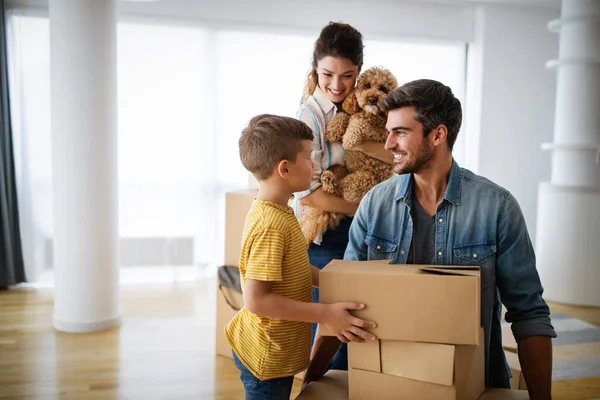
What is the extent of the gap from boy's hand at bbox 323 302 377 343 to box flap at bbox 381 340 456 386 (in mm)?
52

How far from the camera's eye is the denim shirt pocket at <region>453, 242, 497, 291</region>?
135 centimetres

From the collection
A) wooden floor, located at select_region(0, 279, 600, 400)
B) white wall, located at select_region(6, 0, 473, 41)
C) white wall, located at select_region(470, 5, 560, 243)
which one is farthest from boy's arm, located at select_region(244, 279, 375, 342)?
white wall, located at select_region(470, 5, 560, 243)

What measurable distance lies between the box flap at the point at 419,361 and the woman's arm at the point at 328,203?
89 centimetres

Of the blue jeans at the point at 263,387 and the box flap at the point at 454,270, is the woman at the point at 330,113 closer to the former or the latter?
the blue jeans at the point at 263,387

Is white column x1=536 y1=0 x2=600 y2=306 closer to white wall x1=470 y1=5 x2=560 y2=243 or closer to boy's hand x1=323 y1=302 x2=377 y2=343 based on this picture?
white wall x1=470 y1=5 x2=560 y2=243

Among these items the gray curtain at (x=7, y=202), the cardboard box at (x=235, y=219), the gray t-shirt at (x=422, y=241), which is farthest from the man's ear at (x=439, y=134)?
the gray curtain at (x=7, y=202)

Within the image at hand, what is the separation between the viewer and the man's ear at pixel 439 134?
4.56 feet

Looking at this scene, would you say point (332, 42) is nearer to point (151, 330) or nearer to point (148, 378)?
point (148, 378)

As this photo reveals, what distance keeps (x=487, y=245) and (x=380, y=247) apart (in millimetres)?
260

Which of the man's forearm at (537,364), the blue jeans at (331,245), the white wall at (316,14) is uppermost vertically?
the white wall at (316,14)

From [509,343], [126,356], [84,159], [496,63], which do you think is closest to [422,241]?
[509,343]

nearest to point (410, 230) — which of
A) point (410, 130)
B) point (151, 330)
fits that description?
point (410, 130)

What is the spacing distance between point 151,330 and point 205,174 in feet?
5.41

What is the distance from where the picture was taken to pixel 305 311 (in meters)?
1.17
